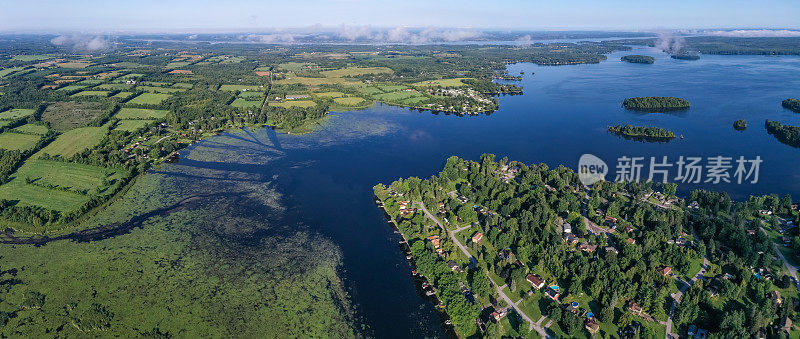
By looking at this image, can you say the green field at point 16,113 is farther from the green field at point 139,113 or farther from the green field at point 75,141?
the green field at point 75,141

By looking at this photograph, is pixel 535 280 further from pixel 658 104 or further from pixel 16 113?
pixel 16 113

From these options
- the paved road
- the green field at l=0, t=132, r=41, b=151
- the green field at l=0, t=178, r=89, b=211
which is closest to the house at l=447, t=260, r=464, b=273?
the paved road

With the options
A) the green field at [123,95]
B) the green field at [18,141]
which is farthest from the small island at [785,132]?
the green field at [123,95]

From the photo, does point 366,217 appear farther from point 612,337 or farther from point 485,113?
point 485,113

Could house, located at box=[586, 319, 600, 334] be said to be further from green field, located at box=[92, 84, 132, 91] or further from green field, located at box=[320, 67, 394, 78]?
green field, located at box=[320, 67, 394, 78]

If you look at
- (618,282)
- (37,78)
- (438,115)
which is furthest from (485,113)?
(37,78)
